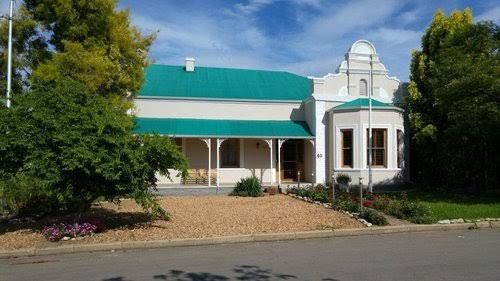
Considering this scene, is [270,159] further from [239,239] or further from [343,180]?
[239,239]

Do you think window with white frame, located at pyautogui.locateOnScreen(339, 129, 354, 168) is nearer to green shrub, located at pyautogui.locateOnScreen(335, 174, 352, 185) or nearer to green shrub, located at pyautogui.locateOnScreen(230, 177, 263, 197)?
green shrub, located at pyautogui.locateOnScreen(335, 174, 352, 185)

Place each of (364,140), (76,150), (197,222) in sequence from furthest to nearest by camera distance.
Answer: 1. (364,140)
2. (197,222)
3. (76,150)

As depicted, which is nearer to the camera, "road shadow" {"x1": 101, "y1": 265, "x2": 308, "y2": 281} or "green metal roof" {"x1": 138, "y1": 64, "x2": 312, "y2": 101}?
"road shadow" {"x1": 101, "y1": 265, "x2": 308, "y2": 281}

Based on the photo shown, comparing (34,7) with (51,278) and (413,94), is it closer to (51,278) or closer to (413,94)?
(51,278)

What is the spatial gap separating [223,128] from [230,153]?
80.9 inches

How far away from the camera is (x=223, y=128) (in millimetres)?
22312

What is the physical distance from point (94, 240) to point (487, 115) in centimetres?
1403

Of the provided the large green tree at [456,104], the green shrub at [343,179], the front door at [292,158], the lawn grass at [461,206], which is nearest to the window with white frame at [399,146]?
the large green tree at [456,104]

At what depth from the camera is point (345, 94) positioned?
23547 millimetres

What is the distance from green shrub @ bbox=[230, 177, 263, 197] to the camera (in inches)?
774

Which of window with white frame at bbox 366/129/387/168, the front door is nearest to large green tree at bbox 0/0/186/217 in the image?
window with white frame at bbox 366/129/387/168

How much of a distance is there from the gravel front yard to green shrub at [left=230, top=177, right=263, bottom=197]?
3.16m

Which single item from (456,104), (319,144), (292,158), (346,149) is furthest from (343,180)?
(456,104)

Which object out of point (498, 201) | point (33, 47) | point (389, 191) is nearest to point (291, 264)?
point (498, 201)
